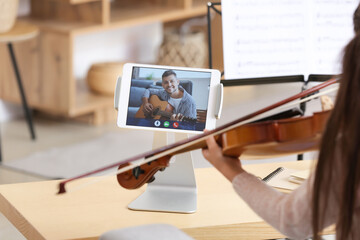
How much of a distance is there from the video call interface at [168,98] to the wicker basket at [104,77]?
2.41m

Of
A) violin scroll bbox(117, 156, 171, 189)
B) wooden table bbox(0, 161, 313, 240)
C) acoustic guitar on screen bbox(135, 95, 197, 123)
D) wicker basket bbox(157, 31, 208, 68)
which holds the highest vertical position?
wicker basket bbox(157, 31, 208, 68)

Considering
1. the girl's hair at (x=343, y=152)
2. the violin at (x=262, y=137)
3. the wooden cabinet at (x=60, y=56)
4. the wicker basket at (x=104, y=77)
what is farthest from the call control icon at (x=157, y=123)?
the wicker basket at (x=104, y=77)

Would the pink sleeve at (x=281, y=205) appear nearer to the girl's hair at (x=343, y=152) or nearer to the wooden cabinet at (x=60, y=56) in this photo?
the girl's hair at (x=343, y=152)

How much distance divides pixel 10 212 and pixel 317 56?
35.4 inches

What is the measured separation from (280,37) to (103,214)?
715mm

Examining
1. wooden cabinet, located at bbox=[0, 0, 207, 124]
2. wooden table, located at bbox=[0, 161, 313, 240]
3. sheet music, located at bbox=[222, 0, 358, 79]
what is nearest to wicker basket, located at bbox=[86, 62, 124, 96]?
wooden cabinet, located at bbox=[0, 0, 207, 124]

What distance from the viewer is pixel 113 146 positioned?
3.62 m

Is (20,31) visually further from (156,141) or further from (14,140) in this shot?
(156,141)

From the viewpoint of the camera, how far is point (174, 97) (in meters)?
1.52

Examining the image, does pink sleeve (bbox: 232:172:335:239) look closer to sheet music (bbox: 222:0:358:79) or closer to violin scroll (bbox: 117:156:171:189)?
violin scroll (bbox: 117:156:171:189)

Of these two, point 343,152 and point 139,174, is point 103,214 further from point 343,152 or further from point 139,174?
point 343,152

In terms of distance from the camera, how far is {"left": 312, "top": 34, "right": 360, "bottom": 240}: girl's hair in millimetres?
1006

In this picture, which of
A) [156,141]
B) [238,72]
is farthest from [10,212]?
[238,72]

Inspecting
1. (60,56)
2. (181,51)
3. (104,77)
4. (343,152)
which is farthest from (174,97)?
(181,51)
